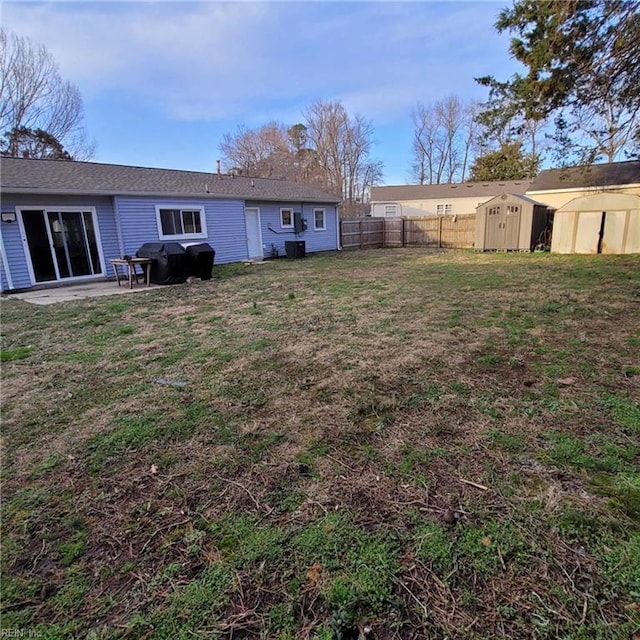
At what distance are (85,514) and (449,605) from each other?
5.83 ft

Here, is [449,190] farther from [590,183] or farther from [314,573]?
[314,573]

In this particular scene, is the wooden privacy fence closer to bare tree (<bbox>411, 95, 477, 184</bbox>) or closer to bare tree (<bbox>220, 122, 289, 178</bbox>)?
bare tree (<bbox>220, 122, 289, 178</bbox>)

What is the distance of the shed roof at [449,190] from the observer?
2603 centimetres

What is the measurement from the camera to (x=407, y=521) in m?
1.78

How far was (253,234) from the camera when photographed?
1408 cm

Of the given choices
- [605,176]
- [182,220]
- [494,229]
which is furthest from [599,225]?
[182,220]

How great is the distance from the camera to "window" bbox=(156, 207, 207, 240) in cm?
1120

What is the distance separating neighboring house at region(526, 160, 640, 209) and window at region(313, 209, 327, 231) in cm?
936

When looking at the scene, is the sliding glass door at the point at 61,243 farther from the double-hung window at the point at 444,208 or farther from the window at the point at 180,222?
the double-hung window at the point at 444,208

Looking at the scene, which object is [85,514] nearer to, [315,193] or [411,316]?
[411,316]

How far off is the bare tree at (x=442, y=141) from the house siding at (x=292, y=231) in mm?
20937

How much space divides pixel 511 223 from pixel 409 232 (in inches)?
205

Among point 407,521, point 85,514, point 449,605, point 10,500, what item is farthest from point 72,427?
point 449,605

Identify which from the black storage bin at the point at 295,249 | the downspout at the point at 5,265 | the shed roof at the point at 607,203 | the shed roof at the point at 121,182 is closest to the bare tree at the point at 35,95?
the shed roof at the point at 121,182
